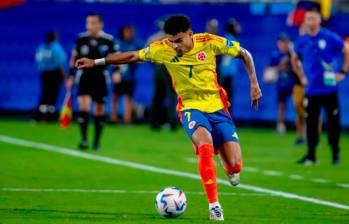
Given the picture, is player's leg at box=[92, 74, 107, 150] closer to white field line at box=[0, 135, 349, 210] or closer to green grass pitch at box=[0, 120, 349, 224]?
green grass pitch at box=[0, 120, 349, 224]

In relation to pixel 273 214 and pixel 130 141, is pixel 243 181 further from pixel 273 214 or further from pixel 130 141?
pixel 130 141

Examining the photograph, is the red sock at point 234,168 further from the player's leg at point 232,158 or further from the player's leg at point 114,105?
the player's leg at point 114,105

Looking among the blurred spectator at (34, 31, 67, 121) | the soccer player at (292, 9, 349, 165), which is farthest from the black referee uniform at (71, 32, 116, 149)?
the blurred spectator at (34, 31, 67, 121)

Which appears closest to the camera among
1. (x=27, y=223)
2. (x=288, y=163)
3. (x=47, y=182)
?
(x=27, y=223)

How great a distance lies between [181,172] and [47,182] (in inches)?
110

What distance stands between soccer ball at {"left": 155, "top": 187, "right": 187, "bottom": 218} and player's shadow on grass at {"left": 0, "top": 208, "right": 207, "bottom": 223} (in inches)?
3.4

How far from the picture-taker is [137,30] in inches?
1249

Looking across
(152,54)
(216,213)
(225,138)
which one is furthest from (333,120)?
(216,213)

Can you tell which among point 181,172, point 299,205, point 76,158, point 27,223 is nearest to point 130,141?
point 76,158

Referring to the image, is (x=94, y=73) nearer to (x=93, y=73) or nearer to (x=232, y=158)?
(x=93, y=73)

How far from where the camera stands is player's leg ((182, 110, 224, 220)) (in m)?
11.7

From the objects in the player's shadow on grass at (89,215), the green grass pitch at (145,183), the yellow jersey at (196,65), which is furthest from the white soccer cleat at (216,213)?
the yellow jersey at (196,65)

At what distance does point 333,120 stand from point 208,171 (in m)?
8.15

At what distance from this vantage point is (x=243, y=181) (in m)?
16.7
